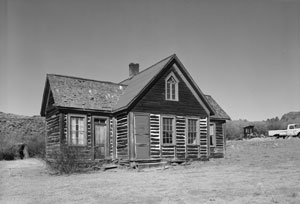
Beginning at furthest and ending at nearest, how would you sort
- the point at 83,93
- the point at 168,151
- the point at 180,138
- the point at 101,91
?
the point at 101,91, the point at 180,138, the point at 83,93, the point at 168,151

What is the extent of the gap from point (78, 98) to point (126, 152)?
4.35 meters

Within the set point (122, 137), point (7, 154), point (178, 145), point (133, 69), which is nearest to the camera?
point (122, 137)

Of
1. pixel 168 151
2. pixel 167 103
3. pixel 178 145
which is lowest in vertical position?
pixel 168 151

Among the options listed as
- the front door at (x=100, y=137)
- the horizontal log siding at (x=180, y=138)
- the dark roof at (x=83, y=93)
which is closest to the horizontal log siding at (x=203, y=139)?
the horizontal log siding at (x=180, y=138)

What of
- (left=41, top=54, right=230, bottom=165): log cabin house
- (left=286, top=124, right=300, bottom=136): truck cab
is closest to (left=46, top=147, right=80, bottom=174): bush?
(left=41, top=54, right=230, bottom=165): log cabin house

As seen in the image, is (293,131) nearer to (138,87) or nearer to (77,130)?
(138,87)

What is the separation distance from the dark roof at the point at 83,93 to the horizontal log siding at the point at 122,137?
1.23 m

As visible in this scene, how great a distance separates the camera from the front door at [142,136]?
20812mm

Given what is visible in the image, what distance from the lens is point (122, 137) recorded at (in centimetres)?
2141

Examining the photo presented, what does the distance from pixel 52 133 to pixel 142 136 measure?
221 inches

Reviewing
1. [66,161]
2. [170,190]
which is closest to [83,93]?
[66,161]

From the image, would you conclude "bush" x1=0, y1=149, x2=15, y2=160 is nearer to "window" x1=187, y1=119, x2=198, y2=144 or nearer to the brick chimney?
the brick chimney

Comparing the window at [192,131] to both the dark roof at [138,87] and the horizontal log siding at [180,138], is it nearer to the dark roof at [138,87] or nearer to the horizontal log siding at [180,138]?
the horizontal log siding at [180,138]

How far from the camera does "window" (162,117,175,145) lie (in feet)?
72.1
